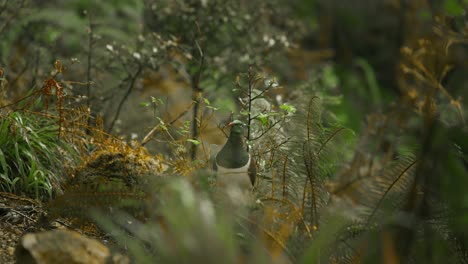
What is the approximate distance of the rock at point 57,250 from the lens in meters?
2.21

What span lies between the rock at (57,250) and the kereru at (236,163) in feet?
2.75

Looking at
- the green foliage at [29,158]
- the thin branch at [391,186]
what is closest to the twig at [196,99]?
the green foliage at [29,158]

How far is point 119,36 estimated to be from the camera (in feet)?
19.7

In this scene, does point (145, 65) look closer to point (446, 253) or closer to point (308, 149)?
point (308, 149)

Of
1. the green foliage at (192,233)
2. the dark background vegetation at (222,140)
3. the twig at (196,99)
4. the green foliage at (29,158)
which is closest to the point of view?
the green foliage at (192,233)

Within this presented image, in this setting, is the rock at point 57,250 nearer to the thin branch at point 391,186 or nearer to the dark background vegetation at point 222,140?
the dark background vegetation at point 222,140

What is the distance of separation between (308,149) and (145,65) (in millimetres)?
2020

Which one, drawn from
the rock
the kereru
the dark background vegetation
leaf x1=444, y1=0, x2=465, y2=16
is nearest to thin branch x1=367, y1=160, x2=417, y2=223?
the dark background vegetation

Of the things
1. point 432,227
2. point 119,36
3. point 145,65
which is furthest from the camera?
point 119,36

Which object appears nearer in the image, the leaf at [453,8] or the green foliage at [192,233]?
the green foliage at [192,233]

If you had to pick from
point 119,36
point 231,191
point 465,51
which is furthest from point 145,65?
point 465,51

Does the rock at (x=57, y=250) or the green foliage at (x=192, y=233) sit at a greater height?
the green foliage at (x=192, y=233)

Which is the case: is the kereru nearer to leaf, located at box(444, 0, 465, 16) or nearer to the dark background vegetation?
the dark background vegetation

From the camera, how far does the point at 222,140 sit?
493 centimetres
